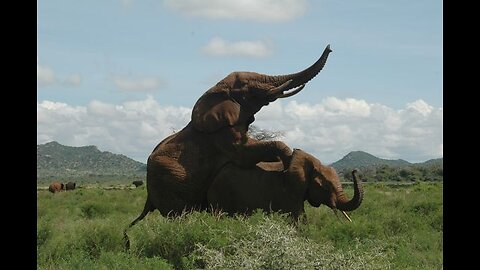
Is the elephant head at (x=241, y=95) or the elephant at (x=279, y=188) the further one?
the elephant head at (x=241, y=95)

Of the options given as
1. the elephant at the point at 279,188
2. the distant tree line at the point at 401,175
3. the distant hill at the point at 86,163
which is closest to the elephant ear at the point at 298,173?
the elephant at the point at 279,188

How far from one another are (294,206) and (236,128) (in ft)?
5.76

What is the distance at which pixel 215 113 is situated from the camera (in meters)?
12.1

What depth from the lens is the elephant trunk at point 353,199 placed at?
38.8ft

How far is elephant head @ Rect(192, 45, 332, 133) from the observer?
39.8 ft

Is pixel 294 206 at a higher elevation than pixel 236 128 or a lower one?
lower

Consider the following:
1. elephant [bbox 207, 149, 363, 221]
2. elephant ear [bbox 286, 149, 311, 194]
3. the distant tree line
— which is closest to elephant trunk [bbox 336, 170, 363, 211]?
elephant [bbox 207, 149, 363, 221]

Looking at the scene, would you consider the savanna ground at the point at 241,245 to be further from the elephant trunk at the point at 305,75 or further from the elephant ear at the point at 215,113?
the elephant trunk at the point at 305,75

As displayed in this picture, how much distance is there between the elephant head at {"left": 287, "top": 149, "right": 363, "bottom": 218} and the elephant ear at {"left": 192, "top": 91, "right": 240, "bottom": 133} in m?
1.29

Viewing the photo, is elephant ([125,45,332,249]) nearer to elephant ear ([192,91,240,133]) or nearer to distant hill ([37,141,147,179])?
elephant ear ([192,91,240,133])

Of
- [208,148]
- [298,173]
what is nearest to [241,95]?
[208,148]
